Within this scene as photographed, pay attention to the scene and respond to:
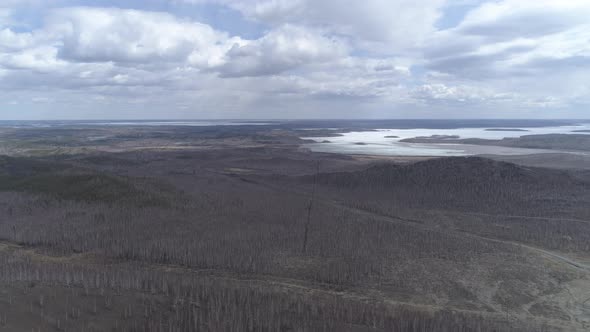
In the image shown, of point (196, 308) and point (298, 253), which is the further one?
point (298, 253)

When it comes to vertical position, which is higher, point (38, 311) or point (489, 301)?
point (38, 311)

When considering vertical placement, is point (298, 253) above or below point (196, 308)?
below

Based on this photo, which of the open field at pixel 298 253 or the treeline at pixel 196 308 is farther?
the open field at pixel 298 253

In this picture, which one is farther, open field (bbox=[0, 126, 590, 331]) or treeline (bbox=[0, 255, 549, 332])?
open field (bbox=[0, 126, 590, 331])

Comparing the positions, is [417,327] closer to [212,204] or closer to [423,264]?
[423,264]

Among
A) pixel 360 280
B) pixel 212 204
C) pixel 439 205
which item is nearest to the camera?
pixel 360 280

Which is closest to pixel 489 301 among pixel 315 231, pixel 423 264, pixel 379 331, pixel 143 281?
pixel 423 264

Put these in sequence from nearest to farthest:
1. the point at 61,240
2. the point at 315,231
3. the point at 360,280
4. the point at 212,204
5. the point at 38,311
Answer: the point at 38,311 → the point at 360,280 → the point at 61,240 → the point at 315,231 → the point at 212,204

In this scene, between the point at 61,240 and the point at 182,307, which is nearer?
the point at 182,307
